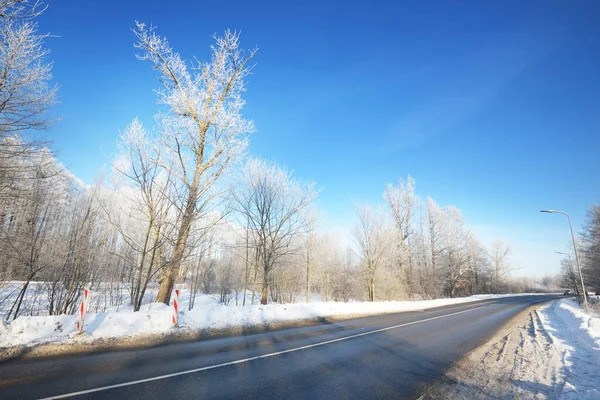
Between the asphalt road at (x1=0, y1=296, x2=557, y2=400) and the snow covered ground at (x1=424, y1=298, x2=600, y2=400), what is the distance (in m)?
0.45

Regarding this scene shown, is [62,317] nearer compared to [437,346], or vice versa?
[62,317]

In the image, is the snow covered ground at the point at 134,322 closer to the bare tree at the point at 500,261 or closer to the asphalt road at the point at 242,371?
the asphalt road at the point at 242,371

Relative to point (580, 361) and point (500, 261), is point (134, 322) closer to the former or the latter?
point (580, 361)

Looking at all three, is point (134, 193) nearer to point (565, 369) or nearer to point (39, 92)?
point (39, 92)

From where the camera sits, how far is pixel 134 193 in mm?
10406

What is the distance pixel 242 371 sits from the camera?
4961mm

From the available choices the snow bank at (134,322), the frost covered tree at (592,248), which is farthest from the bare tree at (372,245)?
the frost covered tree at (592,248)

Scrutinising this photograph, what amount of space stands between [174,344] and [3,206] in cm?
895

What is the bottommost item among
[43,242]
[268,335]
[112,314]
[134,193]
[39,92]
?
[268,335]

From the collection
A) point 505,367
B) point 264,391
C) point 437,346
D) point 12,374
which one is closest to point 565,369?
point 505,367

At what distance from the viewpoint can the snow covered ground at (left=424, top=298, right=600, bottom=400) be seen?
4375 mm

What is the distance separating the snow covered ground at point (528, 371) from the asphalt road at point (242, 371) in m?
0.45

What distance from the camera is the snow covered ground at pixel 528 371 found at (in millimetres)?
4375

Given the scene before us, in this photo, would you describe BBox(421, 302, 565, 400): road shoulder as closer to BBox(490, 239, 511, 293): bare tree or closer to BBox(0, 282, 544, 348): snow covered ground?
BBox(0, 282, 544, 348): snow covered ground
